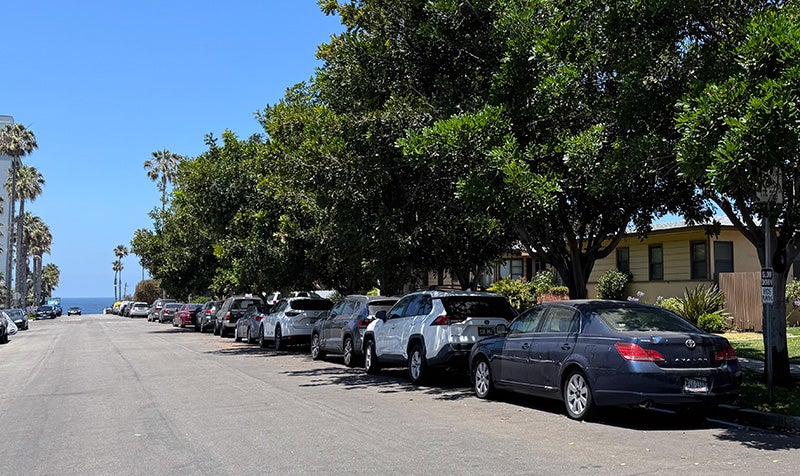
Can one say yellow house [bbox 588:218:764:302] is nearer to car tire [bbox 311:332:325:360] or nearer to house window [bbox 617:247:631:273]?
house window [bbox 617:247:631:273]

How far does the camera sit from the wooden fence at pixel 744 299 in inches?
931

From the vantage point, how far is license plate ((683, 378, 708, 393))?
912 cm

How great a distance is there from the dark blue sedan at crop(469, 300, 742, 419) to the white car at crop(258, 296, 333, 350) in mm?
12975

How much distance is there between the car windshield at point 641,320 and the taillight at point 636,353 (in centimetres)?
36

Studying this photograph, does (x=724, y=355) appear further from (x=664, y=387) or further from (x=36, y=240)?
(x=36, y=240)

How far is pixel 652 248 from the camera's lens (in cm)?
2908

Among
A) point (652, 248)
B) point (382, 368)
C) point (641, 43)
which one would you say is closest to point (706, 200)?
point (641, 43)

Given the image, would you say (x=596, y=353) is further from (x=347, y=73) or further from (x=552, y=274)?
(x=552, y=274)

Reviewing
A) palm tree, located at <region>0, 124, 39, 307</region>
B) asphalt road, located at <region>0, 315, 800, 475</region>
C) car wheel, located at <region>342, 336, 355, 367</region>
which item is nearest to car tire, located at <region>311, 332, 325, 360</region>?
car wheel, located at <region>342, 336, 355, 367</region>

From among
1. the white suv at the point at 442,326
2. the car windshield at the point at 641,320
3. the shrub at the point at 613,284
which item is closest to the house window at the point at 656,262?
the shrub at the point at 613,284

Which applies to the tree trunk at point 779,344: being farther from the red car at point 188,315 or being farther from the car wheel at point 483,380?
the red car at point 188,315

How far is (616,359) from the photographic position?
9258 mm

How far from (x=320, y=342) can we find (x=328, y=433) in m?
10.9

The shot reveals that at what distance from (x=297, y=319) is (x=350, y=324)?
581 centimetres
